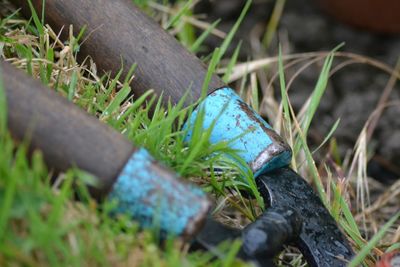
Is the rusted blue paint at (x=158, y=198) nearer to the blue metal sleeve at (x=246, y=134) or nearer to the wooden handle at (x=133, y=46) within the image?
the blue metal sleeve at (x=246, y=134)

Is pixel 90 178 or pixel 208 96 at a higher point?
pixel 208 96

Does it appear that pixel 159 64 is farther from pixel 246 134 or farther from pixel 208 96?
pixel 246 134

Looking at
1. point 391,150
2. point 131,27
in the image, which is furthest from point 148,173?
point 391,150

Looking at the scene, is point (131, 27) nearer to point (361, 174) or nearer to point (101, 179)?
point (101, 179)

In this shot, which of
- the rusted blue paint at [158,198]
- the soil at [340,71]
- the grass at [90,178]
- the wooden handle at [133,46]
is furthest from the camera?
the soil at [340,71]

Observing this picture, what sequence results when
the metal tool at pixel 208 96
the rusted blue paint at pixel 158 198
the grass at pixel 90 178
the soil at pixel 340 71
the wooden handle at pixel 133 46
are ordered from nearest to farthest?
the grass at pixel 90 178 → the rusted blue paint at pixel 158 198 → the metal tool at pixel 208 96 → the wooden handle at pixel 133 46 → the soil at pixel 340 71

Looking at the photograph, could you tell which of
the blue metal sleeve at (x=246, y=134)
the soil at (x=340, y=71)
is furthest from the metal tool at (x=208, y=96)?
the soil at (x=340, y=71)

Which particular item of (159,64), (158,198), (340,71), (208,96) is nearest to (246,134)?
(208,96)
